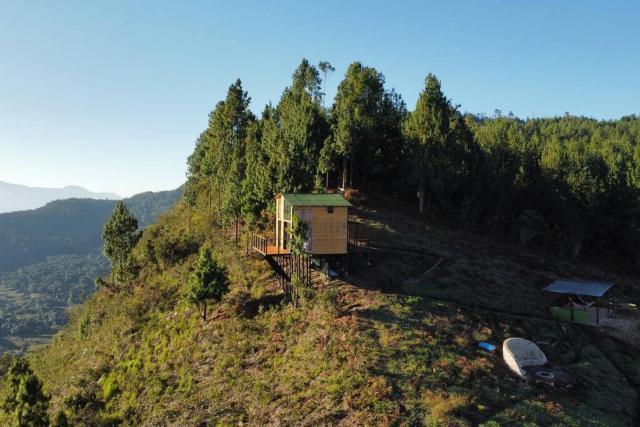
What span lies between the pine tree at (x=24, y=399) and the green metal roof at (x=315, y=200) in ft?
67.4

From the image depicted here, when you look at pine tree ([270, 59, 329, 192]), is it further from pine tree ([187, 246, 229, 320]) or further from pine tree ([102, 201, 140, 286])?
pine tree ([102, 201, 140, 286])

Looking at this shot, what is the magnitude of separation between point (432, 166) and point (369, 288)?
29.1 m

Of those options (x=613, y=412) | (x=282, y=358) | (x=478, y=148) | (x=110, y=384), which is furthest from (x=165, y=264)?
(x=478, y=148)

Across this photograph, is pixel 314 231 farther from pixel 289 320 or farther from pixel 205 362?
pixel 205 362

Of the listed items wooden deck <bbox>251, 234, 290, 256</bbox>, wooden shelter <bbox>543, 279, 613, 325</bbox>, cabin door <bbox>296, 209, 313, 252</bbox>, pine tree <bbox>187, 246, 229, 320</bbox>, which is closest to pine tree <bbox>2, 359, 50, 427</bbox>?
pine tree <bbox>187, 246, 229, 320</bbox>

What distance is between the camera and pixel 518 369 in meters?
25.5

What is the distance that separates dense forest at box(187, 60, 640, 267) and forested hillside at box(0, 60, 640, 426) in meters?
0.29

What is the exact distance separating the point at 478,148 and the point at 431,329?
50.4 m

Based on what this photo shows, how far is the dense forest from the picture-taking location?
59500 mm

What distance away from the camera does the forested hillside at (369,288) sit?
2450 cm

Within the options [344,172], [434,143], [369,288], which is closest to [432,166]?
[434,143]

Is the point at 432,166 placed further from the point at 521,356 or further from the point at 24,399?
the point at 24,399

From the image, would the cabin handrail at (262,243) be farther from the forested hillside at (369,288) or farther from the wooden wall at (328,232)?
the wooden wall at (328,232)

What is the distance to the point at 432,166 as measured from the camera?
195 ft
